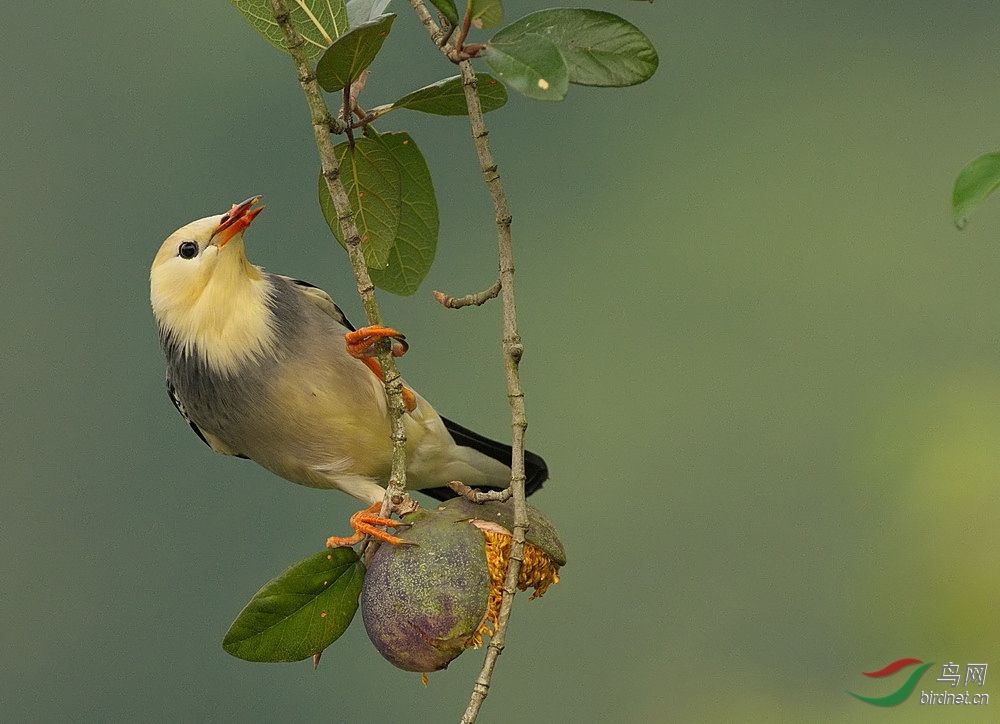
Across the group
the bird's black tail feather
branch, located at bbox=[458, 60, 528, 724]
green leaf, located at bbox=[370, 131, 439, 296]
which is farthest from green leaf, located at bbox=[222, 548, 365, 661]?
the bird's black tail feather

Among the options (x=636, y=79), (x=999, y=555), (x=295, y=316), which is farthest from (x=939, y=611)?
(x=636, y=79)

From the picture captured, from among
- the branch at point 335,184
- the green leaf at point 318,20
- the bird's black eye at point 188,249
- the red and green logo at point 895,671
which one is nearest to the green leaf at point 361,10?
the green leaf at point 318,20

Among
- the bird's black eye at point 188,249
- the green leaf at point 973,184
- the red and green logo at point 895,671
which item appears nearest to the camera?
the green leaf at point 973,184

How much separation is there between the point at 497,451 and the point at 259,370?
27cm

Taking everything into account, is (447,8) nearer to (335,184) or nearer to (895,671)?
(335,184)

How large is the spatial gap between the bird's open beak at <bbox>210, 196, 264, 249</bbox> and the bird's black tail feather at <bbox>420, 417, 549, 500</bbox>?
269 mm

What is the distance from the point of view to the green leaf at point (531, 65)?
626 mm

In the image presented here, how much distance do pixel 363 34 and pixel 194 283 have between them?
1.11ft

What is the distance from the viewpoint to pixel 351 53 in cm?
69

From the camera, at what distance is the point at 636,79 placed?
678mm

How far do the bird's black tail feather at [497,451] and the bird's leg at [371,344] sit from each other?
134 mm

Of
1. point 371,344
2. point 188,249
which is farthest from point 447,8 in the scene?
point 188,249

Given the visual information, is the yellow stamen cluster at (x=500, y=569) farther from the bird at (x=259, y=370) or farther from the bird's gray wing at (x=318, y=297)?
the bird's gray wing at (x=318, y=297)

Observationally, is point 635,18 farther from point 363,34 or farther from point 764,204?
point 363,34
